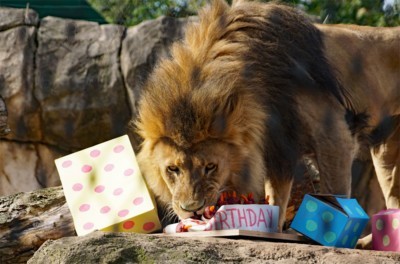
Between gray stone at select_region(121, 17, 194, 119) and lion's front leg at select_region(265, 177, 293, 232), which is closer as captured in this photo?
lion's front leg at select_region(265, 177, 293, 232)

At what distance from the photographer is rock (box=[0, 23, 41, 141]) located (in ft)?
15.0

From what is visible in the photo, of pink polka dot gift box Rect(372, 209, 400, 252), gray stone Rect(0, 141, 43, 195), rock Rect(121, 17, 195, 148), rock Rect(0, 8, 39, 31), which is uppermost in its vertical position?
rock Rect(0, 8, 39, 31)

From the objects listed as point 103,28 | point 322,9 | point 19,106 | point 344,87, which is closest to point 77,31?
point 103,28

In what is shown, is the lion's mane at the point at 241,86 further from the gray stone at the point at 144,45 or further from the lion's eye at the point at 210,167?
the gray stone at the point at 144,45

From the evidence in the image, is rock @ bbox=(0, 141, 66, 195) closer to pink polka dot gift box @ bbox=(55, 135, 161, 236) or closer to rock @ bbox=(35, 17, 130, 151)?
rock @ bbox=(35, 17, 130, 151)

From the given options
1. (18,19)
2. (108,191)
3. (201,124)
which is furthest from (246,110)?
(18,19)

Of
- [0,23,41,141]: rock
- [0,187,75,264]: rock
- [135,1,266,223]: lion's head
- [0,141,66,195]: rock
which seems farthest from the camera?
[0,141,66,195]: rock

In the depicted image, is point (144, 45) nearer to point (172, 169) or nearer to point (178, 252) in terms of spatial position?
point (172, 169)

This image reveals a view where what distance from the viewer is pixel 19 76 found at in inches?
180

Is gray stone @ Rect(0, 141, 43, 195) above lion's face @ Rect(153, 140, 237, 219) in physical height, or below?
below

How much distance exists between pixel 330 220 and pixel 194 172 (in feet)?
1.60

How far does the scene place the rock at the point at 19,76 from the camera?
4.57m

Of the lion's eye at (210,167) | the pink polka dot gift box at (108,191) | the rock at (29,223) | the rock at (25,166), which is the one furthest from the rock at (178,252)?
the rock at (25,166)

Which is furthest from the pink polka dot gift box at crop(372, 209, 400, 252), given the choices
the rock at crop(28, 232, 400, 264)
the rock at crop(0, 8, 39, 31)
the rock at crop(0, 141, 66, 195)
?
the rock at crop(0, 8, 39, 31)
